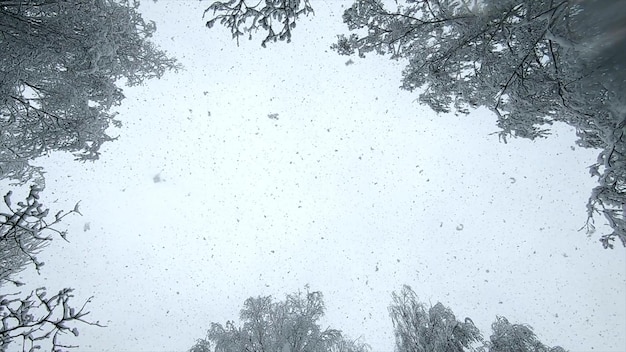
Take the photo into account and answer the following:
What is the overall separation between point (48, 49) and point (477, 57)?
28.3ft

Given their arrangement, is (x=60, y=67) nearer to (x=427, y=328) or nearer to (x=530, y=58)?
(x=530, y=58)

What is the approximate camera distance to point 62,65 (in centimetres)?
763

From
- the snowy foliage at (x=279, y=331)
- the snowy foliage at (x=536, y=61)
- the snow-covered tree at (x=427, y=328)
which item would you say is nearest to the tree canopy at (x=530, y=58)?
the snowy foliage at (x=536, y=61)

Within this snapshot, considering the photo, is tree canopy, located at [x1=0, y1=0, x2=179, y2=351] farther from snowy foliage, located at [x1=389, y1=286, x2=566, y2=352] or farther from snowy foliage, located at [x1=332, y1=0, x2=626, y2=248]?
snowy foliage, located at [x1=389, y1=286, x2=566, y2=352]

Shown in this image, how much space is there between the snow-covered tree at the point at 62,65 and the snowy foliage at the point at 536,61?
209 inches

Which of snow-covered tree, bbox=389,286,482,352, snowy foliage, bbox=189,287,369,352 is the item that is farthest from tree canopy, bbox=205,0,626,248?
snowy foliage, bbox=189,287,369,352

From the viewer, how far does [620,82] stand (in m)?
4.17

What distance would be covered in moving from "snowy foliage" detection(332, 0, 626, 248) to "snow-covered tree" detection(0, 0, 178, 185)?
5.31m

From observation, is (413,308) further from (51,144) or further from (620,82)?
(51,144)

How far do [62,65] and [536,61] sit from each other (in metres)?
10.3

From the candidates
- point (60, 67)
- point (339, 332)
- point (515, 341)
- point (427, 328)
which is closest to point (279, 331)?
point (339, 332)

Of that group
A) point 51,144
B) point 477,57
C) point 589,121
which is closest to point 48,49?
point 51,144

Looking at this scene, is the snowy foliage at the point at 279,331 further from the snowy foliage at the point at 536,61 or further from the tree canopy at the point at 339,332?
the snowy foliage at the point at 536,61

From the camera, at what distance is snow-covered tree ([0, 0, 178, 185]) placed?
6184 millimetres
